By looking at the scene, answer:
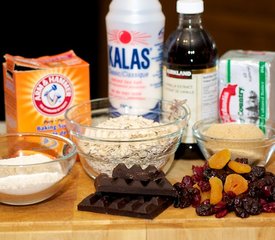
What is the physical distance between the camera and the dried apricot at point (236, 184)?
4.67ft

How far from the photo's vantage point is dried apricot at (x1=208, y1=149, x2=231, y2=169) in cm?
148

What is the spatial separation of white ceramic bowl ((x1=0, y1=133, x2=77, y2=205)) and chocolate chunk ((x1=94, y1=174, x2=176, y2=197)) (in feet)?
0.27

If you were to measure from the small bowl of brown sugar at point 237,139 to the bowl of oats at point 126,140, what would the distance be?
53mm

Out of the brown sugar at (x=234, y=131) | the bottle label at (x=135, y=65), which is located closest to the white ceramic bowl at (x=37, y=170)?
the bottle label at (x=135, y=65)

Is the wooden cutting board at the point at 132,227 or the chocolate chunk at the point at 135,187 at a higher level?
the chocolate chunk at the point at 135,187

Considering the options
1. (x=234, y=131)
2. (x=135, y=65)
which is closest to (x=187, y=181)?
(x=234, y=131)

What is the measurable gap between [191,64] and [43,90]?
30cm

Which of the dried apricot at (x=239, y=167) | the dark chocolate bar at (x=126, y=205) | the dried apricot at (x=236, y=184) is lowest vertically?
the dark chocolate bar at (x=126, y=205)

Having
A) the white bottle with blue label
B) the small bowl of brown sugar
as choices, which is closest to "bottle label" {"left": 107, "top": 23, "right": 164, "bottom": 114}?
the white bottle with blue label

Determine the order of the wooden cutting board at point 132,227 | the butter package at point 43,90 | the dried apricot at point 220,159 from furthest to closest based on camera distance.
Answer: the butter package at point 43,90
the dried apricot at point 220,159
the wooden cutting board at point 132,227

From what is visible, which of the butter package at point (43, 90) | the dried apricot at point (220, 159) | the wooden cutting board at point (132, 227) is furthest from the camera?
the butter package at point (43, 90)

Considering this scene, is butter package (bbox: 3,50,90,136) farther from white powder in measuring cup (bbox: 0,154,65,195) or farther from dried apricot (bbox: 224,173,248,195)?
dried apricot (bbox: 224,173,248,195)

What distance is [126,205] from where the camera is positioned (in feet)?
4.56

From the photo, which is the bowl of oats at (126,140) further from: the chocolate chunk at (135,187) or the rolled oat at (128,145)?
the chocolate chunk at (135,187)
